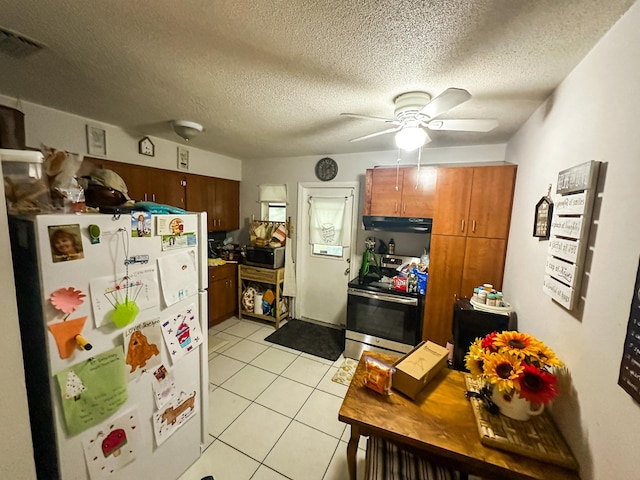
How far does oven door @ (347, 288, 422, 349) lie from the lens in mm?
2469

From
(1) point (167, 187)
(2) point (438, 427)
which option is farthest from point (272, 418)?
(1) point (167, 187)

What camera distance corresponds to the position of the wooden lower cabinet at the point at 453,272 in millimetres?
2209

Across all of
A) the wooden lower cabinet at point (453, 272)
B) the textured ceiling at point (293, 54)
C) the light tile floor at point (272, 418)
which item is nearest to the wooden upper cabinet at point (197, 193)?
the textured ceiling at point (293, 54)

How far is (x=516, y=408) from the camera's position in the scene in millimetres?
1059

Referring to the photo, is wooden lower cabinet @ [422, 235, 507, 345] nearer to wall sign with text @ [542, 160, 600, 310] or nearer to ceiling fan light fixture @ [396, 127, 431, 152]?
wall sign with text @ [542, 160, 600, 310]

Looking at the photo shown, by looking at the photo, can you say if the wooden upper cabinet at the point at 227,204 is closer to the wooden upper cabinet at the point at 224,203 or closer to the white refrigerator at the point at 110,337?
the wooden upper cabinet at the point at 224,203

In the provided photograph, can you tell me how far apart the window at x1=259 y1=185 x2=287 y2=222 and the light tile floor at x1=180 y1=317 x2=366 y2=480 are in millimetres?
1880

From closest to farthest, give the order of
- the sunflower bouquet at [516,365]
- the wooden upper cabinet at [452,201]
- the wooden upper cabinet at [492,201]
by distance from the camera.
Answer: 1. the sunflower bouquet at [516,365]
2. the wooden upper cabinet at [492,201]
3. the wooden upper cabinet at [452,201]

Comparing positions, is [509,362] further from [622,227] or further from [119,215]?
[119,215]

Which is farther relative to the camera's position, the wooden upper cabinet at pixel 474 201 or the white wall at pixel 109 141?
the wooden upper cabinet at pixel 474 201

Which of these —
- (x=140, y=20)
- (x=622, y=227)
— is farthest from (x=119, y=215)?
(x=622, y=227)

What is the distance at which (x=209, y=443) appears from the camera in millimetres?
1710

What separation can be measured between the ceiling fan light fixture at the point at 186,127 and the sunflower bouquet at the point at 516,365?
2.69m

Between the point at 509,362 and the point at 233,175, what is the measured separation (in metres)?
3.91
